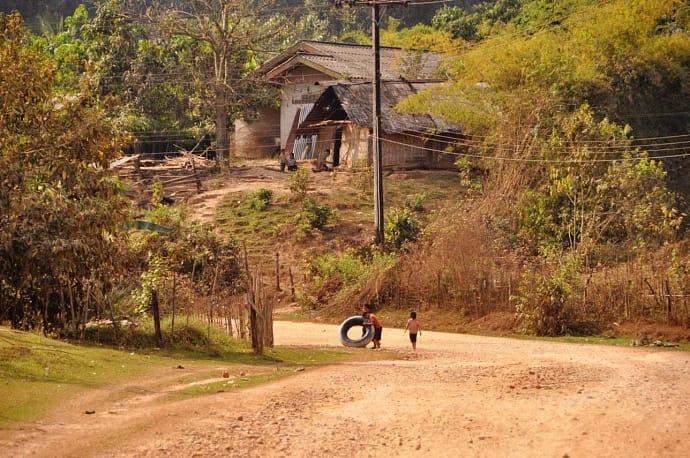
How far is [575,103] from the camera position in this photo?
3950 cm

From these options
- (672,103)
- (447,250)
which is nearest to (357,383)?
(447,250)

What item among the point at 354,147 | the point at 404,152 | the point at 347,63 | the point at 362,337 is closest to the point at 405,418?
the point at 362,337

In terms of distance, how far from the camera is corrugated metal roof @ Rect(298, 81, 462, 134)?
44406 mm

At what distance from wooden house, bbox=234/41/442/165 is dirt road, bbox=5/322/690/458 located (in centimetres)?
2885

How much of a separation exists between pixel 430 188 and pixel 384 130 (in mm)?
3083

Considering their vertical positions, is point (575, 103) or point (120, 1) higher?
point (120, 1)

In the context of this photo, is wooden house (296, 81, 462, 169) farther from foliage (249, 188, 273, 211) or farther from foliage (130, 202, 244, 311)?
foliage (130, 202, 244, 311)

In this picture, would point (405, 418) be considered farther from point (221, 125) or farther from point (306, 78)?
point (306, 78)

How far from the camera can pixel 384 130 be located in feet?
146

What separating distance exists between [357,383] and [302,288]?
16654mm

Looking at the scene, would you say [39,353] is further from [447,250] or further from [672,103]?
[672,103]

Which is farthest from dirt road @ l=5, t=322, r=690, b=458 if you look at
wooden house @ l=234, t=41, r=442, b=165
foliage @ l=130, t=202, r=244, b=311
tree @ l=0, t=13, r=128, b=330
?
wooden house @ l=234, t=41, r=442, b=165

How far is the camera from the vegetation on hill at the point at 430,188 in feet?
69.0

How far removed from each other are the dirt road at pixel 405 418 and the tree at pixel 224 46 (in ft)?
96.8
